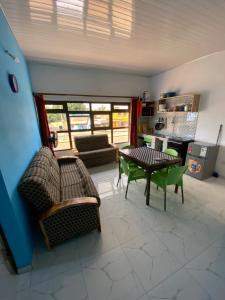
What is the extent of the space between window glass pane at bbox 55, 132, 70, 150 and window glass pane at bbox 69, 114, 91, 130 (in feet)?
1.12

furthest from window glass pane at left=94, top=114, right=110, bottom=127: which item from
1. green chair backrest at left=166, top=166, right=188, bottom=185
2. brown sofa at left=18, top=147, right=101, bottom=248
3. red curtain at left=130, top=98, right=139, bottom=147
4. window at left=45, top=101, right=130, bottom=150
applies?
green chair backrest at left=166, top=166, right=188, bottom=185

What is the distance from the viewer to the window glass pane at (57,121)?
3.87 metres

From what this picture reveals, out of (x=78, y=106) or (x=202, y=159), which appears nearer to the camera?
(x=202, y=159)

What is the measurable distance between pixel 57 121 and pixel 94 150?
140 cm

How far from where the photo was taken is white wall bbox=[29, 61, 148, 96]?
3.49 meters

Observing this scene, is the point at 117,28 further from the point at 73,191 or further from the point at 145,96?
the point at 145,96

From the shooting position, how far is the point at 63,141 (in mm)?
4277

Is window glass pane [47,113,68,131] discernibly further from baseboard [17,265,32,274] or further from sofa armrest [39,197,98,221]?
baseboard [17,265,32,274]

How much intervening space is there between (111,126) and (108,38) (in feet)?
8.76

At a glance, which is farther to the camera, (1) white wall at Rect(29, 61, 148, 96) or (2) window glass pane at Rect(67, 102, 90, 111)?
(2) window glass pane at Rect(67, 102, 90, 111)

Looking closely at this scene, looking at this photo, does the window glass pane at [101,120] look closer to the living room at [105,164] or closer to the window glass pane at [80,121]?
the window glass pane at [80,121]

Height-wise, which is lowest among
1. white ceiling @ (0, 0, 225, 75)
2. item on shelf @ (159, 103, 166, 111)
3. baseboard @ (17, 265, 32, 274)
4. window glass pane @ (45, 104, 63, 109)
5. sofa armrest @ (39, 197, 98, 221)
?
baseboard @ (17, 265, 32, 274)

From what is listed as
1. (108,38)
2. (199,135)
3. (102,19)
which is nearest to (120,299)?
(102,19)

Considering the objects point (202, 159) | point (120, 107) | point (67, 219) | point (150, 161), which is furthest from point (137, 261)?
point (120, 107)
